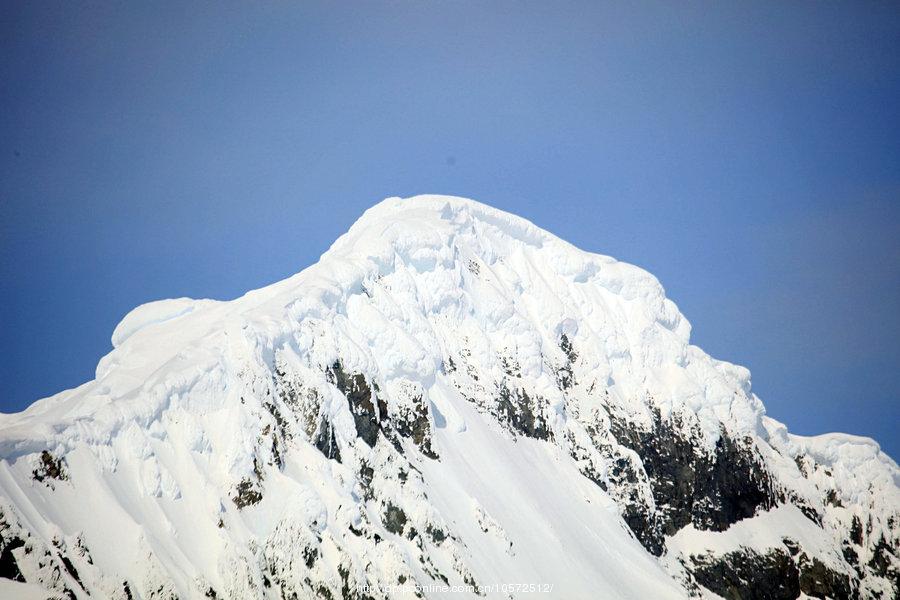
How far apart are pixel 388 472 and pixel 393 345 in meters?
15.2

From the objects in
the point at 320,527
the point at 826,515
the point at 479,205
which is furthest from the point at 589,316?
the point at 320,527

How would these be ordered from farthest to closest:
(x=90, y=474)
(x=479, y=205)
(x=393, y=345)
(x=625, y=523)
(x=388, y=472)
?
1. (x=479, y=205)
2. (x=625, y=523)
3. (x=393, y=345)
4. (x=388, y=472)
5. (x=90, y=474)

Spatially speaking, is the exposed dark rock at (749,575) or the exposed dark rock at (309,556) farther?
Result: the exposed dark rock at (749,575)

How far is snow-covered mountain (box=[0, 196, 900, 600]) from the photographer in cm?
6188

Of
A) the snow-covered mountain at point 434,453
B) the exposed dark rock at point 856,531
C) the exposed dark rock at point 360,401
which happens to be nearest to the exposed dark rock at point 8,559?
the snow-covered mountain at point 434,453

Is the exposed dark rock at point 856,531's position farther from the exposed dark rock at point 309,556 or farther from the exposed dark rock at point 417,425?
the exposed dark rock at point 309,556

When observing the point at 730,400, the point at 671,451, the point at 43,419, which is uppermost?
the point at 730,400

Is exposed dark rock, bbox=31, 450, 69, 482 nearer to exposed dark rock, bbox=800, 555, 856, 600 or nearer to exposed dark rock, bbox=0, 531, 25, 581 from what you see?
exposed dark rock, bbox=0, 531, 25, 581

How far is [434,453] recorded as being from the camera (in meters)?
89.4

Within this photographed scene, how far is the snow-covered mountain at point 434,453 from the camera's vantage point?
6188cm

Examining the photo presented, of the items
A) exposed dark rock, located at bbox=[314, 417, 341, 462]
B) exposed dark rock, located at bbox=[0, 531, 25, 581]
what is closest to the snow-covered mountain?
exposed dark rock, located at bbox=[0, 531, 25, 581]

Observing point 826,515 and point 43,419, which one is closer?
point 43,419

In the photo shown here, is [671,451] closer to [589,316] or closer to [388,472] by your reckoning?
[589,316]

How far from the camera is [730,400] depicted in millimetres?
122812
